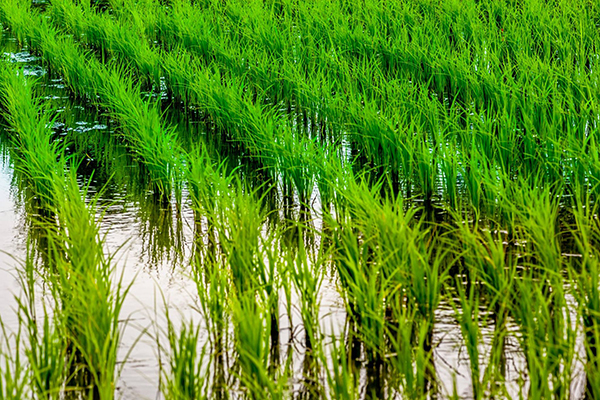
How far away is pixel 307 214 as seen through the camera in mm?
4004

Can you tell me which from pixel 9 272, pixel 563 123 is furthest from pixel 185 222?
pixel 563 123

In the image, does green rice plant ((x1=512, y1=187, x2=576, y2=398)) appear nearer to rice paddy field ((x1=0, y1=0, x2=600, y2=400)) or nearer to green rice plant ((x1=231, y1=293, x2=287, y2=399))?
rice paddy field ((x1=0, y1=0, x2=600, y2=400))

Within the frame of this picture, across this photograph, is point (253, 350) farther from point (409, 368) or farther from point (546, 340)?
point (546, 340)

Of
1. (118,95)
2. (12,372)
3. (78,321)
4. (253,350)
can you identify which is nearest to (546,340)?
(253,350)

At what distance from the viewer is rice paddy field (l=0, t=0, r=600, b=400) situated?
96.5 inches

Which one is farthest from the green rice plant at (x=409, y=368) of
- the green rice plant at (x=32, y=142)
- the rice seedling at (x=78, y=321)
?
the green rice plant at (x=32, y=142)

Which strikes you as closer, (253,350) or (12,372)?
(253,350)

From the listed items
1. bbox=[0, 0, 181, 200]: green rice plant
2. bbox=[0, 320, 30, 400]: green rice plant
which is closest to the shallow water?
bbox=[0, 0, 181, 200]: green rice plant

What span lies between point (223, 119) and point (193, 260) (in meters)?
1.90

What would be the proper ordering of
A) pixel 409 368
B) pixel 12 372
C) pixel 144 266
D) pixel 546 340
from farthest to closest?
pixel 144 266
pixel 12 372
pixel 546 340
pixel 409 368

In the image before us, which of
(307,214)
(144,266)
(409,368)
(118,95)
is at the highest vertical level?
(118,95)

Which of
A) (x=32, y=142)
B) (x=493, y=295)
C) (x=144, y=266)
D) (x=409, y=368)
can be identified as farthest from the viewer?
(x=32, y=142)

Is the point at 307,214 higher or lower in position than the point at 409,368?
higher

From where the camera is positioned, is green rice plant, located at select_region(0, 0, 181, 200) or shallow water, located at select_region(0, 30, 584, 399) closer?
shallow water, located at select_region(0, 30, 584, 399)
